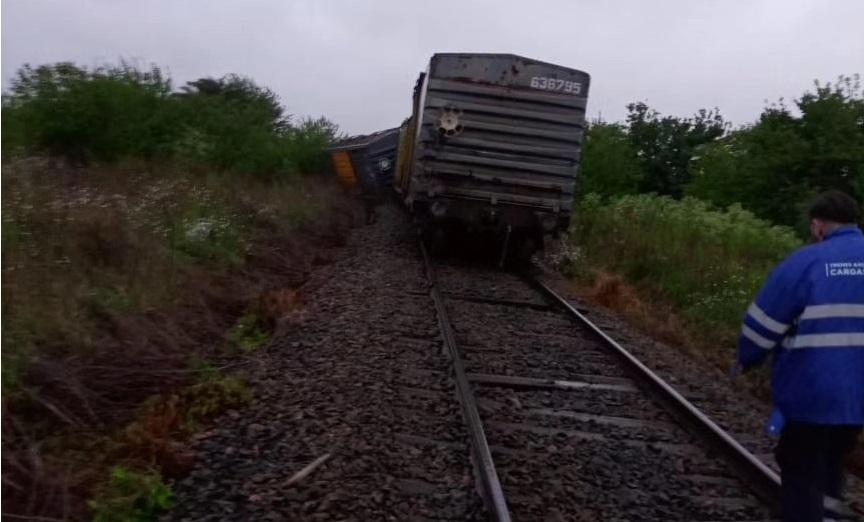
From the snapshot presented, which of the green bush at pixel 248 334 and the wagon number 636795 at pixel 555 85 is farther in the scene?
the wagon number 636795 at pixel 555 85

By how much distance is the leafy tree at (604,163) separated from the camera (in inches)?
1089

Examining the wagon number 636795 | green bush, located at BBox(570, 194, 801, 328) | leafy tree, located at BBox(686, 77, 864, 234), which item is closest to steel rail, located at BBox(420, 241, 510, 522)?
green bush, located at BBox(570, 194, 801, 328)

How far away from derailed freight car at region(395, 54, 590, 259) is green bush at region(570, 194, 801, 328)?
7.19 ft

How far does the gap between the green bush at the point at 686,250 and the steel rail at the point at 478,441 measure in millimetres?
5461

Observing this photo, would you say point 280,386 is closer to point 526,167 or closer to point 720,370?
point 720,370

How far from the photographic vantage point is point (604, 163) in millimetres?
28031

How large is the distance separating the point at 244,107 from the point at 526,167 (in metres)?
16.6

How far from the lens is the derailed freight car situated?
15.5 meters

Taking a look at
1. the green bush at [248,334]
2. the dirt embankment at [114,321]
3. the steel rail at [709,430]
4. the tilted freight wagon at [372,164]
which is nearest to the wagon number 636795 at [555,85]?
the dirt embankment at [114,321]

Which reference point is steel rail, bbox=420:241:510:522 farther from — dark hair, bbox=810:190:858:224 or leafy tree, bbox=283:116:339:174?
leafy tree, bbox=283:116:339:174

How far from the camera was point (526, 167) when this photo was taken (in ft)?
51.9

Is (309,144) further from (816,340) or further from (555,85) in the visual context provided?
(816,340)

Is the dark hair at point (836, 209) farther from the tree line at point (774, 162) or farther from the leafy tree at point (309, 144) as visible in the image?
the leafy tree at point (309, 144)

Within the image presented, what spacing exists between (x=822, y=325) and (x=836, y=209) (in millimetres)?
552
